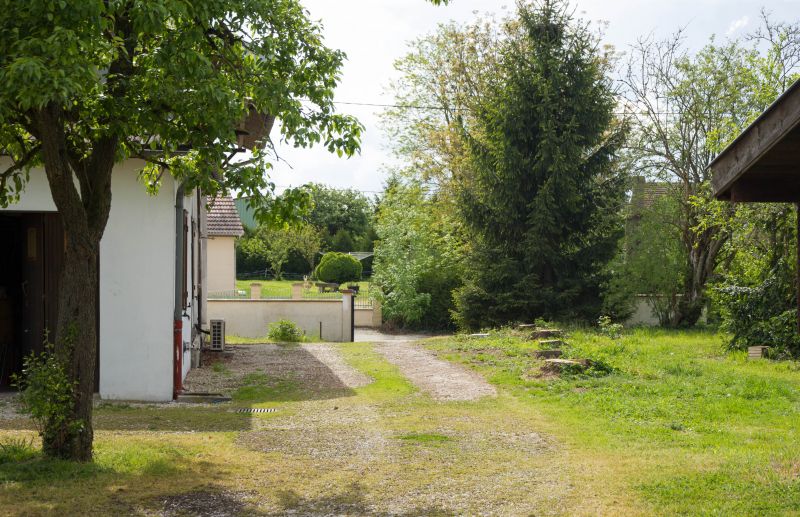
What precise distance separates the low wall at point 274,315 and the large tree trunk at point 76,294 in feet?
68.6

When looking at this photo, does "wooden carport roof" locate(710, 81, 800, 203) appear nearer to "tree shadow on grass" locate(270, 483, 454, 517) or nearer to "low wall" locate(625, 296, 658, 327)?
"tree shadow on grass" locate(270, 483, 454, 517)

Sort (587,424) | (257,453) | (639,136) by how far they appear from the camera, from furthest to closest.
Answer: (639,136), (587,424), (257,453)

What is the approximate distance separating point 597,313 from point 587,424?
12.8 m

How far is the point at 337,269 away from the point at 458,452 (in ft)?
134

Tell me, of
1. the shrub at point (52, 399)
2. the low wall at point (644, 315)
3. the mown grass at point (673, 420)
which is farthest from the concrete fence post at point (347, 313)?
the shrub at point (52, 399)

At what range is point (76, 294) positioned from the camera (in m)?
6.56

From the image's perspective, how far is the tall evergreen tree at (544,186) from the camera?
68.4ft

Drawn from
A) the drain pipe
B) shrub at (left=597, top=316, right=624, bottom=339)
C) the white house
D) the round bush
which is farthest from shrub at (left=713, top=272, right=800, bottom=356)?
the round bush

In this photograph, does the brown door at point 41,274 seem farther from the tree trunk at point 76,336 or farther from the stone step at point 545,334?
the stone step at point 545,334

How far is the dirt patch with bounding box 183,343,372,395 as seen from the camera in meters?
12.7

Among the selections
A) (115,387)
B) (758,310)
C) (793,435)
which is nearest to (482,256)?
(758,310)

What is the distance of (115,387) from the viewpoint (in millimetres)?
10984

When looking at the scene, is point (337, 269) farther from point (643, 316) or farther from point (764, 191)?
point (764, 191)

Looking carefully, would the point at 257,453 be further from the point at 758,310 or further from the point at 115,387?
the point at 758,310
